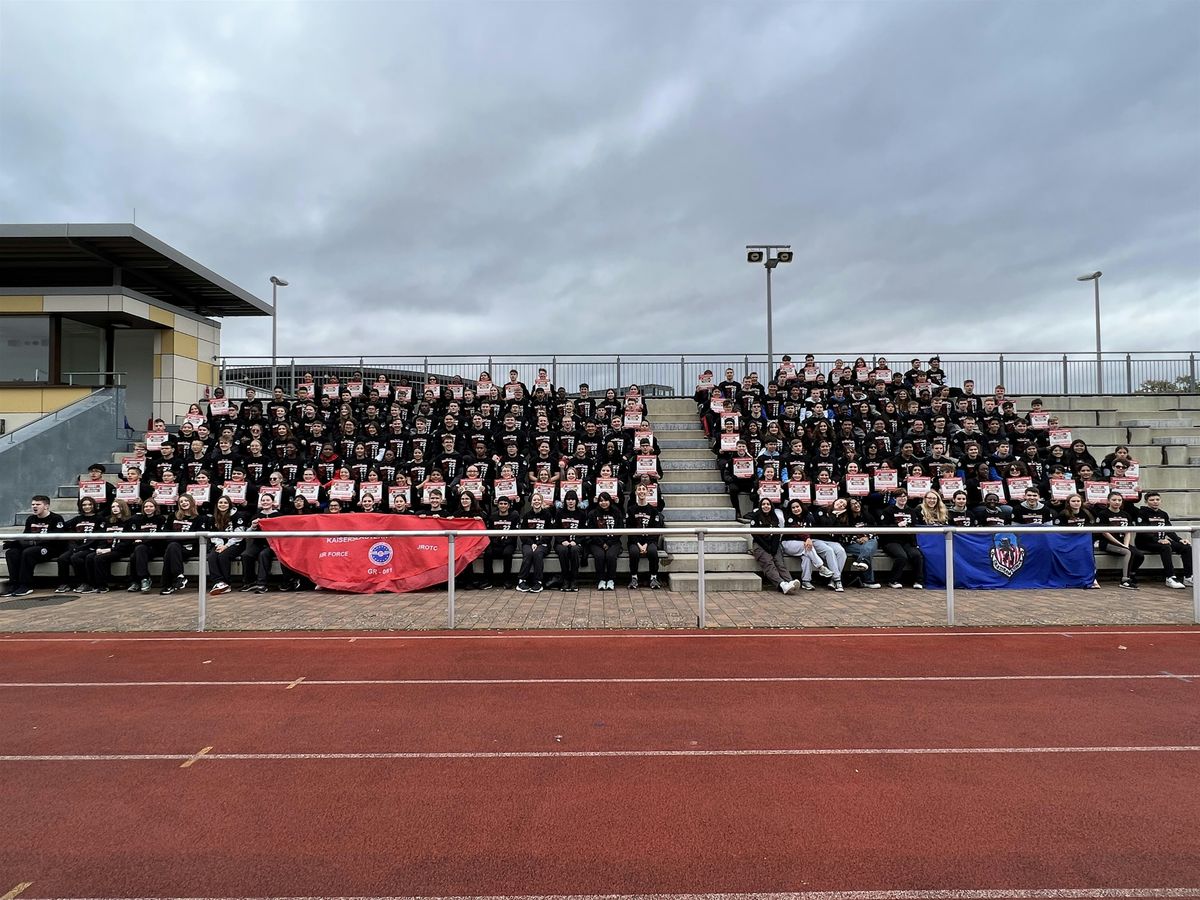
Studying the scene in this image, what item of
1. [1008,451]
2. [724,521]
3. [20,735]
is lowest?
[20,735]

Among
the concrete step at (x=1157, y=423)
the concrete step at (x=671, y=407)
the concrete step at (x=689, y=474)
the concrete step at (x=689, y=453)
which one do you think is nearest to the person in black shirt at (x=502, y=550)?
the concrete step at (x=689, y=474)

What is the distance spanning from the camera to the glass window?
1728 centimetres

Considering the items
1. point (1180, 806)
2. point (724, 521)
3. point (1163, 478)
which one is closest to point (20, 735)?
point (1180, 806)

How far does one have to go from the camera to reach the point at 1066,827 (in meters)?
3.39

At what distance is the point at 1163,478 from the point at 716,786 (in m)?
16.9

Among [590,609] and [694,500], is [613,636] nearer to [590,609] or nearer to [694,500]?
[590,609]

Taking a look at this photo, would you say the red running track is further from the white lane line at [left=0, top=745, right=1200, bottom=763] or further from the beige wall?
the beige wall

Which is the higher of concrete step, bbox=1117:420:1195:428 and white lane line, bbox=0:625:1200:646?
concrete step, bbox=1117:420:1195:428

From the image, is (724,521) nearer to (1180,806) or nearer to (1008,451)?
(1008,451)

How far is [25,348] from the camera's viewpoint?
57.2 feet

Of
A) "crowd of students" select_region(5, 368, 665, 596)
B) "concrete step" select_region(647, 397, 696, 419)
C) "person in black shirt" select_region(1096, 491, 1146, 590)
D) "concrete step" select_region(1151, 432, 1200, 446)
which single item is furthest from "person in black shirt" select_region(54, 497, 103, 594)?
"concrete step" select_region(1151, 432, 1200, 446)

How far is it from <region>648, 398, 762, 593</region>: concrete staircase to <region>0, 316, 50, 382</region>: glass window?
16.3 m

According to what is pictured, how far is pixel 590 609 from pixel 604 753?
471 centimetres

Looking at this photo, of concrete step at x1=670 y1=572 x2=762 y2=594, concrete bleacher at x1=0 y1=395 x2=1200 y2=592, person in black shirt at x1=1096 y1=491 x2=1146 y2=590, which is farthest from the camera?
concrete bleacher at x1=0 y1=395 x2=1200 y2=592
